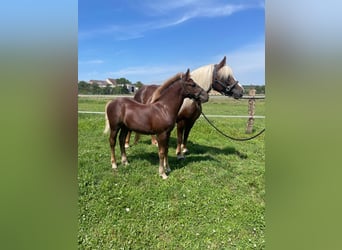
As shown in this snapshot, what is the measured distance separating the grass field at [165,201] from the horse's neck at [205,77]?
92cm

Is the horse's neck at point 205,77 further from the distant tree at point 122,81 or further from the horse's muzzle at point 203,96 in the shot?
the distant tree at point 122,81

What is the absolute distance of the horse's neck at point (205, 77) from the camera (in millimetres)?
2768

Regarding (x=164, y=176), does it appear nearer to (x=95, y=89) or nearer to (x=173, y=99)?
(x=173, y=99)

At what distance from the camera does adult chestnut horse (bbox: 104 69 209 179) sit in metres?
2.37

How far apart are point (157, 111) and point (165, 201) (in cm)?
86

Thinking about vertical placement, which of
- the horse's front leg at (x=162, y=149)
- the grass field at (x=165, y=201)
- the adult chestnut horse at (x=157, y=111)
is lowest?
the grass field at (x=165, y=201)

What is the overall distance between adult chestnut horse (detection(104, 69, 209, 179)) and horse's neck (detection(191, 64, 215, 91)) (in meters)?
0.40

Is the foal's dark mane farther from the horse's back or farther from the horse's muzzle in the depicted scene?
the horse's back

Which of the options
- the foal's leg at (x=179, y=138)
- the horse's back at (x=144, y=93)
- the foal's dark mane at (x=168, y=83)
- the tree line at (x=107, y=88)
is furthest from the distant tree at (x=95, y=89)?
the horse's back at (x=144, y=93)

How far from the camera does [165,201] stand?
208 centimetres
